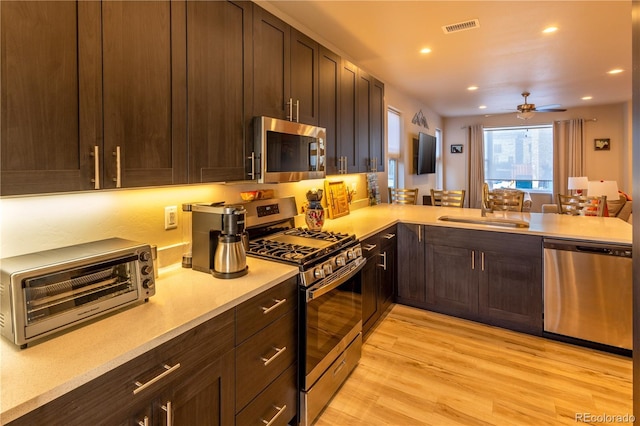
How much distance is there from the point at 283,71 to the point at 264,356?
1.71m

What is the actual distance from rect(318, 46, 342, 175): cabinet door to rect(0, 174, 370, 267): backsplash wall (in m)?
0.98

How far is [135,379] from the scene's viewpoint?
1.07 metres

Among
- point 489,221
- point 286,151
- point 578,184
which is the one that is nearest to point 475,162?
point 578,184

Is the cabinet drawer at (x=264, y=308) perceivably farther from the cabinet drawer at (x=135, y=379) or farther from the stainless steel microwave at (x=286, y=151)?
the stainless steel microwave at (x=286, y=151)

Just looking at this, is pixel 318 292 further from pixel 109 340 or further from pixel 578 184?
pixel 578 184

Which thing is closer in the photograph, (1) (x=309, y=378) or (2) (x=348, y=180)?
(1) (x=309, y=378)

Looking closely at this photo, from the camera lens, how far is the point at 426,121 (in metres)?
7.25

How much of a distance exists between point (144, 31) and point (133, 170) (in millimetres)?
564

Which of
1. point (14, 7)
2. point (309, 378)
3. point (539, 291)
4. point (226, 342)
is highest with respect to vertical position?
point (14, 7)

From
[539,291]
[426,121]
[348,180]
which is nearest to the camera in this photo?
[539,291]

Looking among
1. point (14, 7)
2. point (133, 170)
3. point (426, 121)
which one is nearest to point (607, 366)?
point (133, 170)

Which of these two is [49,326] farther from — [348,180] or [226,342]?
[348,180]

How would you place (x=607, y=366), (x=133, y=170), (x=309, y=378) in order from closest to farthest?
1. (x=133, y=170)
2. (x=309, y=378)
3. (x=607, y=366)

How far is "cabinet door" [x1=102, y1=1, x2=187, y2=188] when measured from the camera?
4.23 ft
